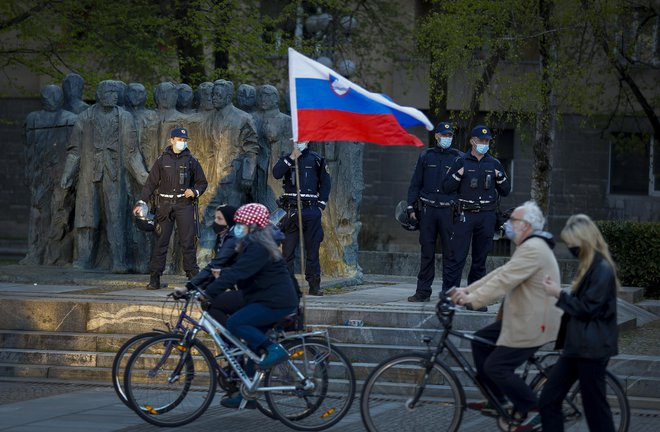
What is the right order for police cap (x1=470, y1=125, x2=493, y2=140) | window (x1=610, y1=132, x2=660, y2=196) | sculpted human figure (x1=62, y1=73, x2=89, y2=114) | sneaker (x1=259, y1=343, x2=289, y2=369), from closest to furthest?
sneaker (x1=259, y1=343, x2=289, y2=369) → police cap (x1=470, y1=125, x2=493, y2=140) → sculpted human figure (x1=62, y1=73, x2=89, y2=114) → window (x1=610, y1=132, x2=660, y2=196)

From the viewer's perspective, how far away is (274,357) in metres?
10.3

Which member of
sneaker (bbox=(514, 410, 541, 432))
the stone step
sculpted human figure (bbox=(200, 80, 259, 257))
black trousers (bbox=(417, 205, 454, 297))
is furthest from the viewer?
sculpted human figure (bbox=(200, 80, 259, 257))

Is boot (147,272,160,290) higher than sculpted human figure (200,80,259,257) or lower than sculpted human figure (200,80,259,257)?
lower

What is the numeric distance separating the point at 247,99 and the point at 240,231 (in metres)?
7.67

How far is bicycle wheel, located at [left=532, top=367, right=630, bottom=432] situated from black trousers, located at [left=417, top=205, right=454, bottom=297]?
505 cm

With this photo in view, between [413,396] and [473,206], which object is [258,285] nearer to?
[413,396]

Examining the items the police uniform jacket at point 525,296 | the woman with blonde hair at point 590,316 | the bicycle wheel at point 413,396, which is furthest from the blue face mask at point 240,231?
the woman with blonde hair at point 590,316

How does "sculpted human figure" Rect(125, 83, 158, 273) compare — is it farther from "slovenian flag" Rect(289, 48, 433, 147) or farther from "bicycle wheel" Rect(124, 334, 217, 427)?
"bicycle wheel" Rect(124, 334, 217, 427)

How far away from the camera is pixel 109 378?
13.3 meters

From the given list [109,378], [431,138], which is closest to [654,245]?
[109,378]

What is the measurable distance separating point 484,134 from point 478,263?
4.81 feet

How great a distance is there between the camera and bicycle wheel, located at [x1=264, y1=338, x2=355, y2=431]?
1030cm

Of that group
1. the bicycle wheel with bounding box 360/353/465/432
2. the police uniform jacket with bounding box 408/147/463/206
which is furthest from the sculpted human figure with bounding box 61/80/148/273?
the bicycle wheel with bounding box 360/353/465/432

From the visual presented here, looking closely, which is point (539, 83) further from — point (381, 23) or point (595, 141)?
point (595, 141)
